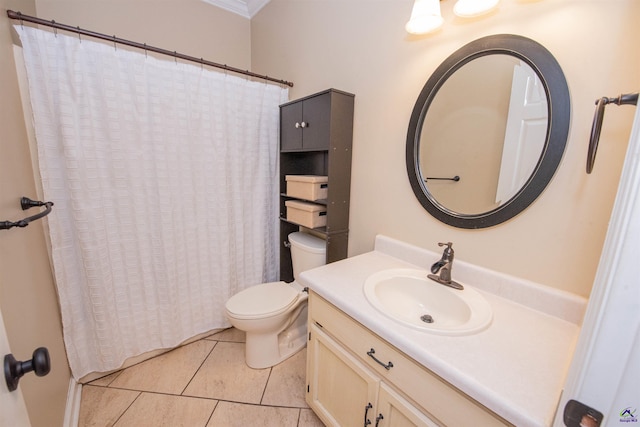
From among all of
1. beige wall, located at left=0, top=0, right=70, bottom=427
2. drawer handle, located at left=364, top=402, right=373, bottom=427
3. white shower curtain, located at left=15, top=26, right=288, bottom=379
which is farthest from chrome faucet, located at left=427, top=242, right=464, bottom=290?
beige wall, located at left=0, top=0, right=70, bottom=427

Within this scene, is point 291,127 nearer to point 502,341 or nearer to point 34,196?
point 34,196

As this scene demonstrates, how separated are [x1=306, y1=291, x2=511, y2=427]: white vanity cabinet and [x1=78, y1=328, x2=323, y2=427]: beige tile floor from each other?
28 centimetres

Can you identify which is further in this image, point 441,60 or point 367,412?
point 441,60

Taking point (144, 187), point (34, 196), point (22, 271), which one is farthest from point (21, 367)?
point (144, 187)

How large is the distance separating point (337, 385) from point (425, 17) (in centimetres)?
157

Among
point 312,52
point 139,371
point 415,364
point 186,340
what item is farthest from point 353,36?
point 139,371

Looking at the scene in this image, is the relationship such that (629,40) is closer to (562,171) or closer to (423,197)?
(562,171)

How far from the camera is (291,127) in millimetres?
1731

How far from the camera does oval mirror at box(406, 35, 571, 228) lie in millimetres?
876

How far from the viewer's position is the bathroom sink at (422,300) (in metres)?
0.90

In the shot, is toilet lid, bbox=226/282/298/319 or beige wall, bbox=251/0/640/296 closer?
beige wall, bbox=251/0/640/296

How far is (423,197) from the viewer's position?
1217 mm

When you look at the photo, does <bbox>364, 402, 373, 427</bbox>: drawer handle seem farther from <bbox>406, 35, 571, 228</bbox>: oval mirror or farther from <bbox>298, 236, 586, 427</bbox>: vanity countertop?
<bbox>406, 35, 571, 228</bbox>: oval mirror

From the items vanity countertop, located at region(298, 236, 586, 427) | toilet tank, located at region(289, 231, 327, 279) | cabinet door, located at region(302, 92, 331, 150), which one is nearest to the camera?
vanity countertop, located at region(298, 236, 586, 427)
